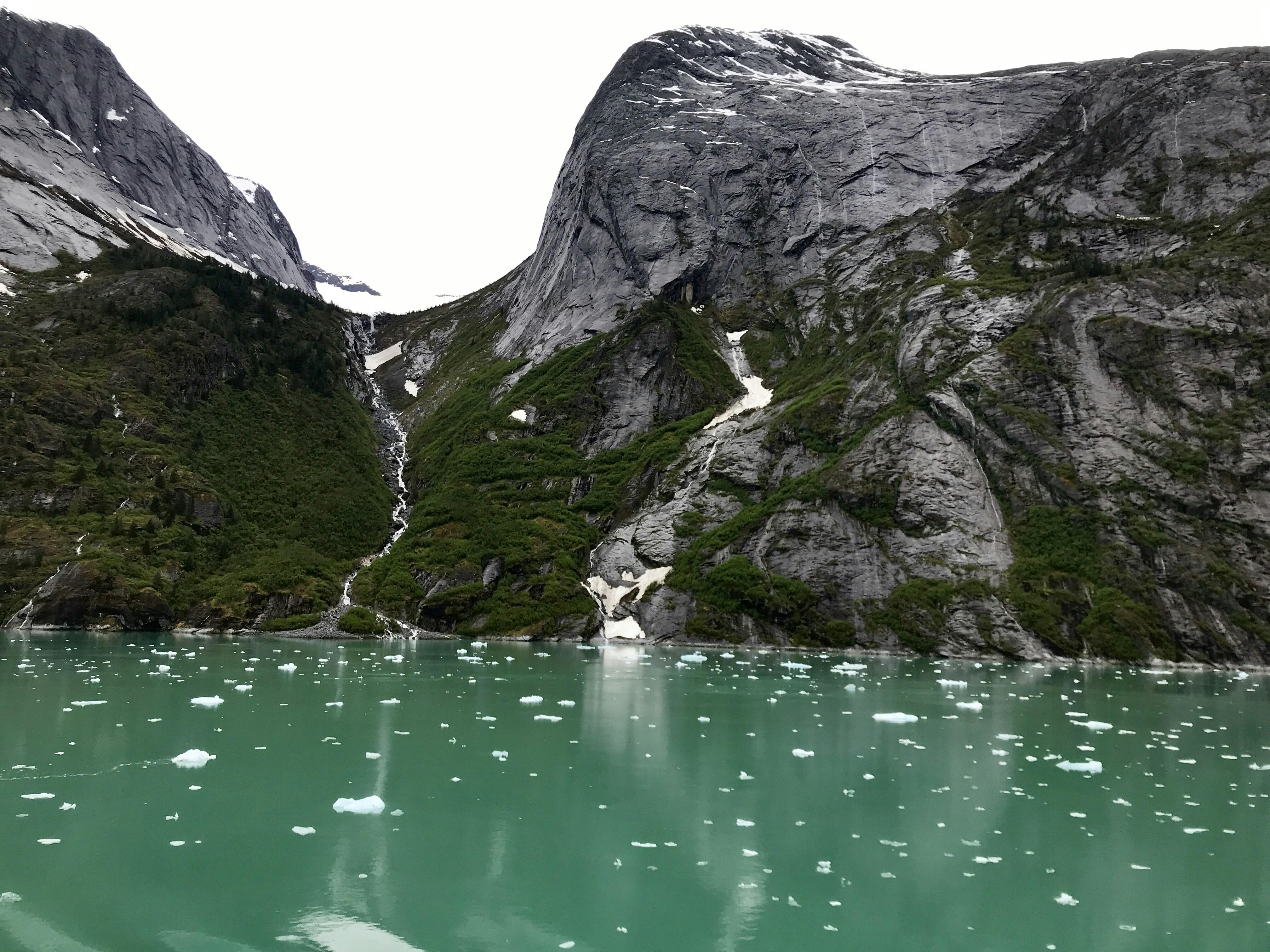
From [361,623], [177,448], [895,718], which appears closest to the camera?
[895,718]

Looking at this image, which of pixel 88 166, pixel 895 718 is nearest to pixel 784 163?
pixel 895 718

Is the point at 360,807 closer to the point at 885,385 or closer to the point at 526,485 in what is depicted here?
the point at 526,485

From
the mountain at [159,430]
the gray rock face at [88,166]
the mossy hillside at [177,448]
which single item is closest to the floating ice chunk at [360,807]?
the mountain at [159,430]

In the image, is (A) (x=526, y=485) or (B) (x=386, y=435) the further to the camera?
(B) (x=386, y=435)

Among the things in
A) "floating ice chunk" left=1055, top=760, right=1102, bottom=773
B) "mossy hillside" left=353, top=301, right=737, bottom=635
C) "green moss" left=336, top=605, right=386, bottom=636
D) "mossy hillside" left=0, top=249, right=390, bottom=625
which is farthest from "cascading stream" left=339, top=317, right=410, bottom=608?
"floating ice chunk" left=1055, top=760, right=1102, bottom=773

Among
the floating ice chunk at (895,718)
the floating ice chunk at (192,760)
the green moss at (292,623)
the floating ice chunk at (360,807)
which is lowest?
the green moss at (292,623)

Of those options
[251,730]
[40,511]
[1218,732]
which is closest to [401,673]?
[251,730]

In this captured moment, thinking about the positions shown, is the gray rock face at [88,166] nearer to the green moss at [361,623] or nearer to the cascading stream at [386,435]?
the cascading stream at [386,435]
